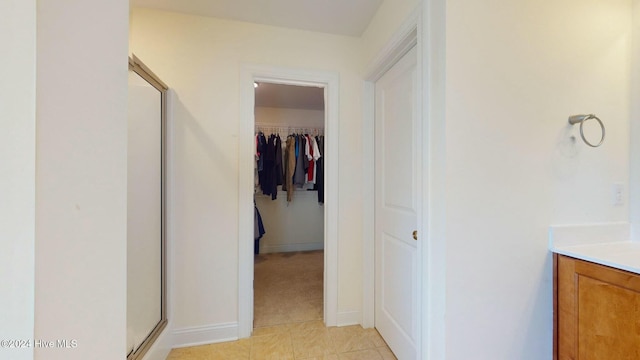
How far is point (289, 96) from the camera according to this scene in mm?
3395

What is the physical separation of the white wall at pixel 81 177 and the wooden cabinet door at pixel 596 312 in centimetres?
160

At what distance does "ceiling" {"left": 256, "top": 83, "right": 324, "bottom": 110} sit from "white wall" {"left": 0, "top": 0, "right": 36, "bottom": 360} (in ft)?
8.89

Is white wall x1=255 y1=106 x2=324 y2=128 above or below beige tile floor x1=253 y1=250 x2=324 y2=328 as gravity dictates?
above

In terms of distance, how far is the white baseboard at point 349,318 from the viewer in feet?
6.33

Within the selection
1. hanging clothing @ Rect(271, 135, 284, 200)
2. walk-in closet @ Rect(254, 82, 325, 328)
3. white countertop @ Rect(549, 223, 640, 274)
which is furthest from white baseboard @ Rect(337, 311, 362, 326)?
hanging clothing @ Rect(271, 135, 284, 200)

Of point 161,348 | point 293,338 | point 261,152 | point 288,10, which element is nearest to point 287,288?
point 293,338

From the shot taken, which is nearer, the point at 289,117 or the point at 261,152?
the point at 261,152

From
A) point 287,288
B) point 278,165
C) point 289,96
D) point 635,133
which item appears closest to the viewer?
point 635,133

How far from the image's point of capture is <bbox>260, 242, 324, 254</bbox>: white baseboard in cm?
398

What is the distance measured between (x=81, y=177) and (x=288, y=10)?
5.53 feet

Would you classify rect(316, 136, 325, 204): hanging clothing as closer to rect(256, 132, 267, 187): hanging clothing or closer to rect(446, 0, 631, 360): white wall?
rect(256, 132, 267, 187): hanging clothing

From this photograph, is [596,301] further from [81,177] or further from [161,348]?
[161,348]

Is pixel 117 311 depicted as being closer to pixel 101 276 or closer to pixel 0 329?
pixel 101 276

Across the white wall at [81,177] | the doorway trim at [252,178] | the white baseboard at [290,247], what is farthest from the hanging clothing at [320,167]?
the white wall at [81,177]
